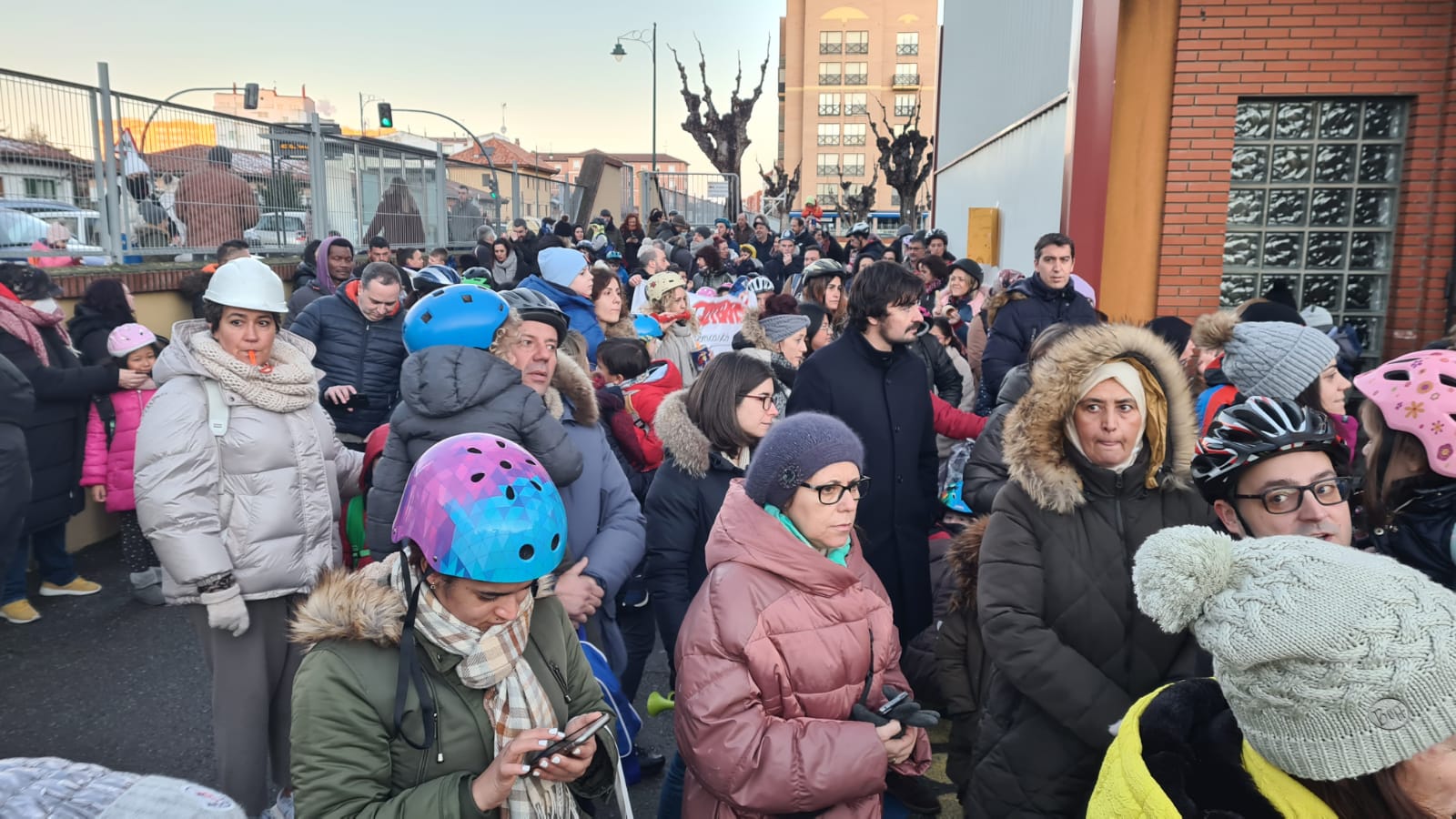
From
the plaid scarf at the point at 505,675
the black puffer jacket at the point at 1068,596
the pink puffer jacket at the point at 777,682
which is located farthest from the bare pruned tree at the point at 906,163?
the plaid scarf at the point at 505,675

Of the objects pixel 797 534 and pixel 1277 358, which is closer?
pixel 797 534

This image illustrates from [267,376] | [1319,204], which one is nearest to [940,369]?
[267,376]

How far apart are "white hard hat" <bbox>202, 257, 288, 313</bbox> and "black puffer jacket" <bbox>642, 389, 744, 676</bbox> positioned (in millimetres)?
1493

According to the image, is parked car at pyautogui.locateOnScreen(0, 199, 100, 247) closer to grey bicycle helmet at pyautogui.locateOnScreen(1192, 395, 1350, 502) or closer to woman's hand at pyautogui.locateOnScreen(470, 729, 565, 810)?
woman's hand at pyautogui.locateOnScreen(470, 729, 565, 810)

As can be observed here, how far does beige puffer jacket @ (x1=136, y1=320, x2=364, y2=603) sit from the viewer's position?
3.05m

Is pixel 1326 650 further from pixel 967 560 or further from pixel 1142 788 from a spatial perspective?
pixel 967 560

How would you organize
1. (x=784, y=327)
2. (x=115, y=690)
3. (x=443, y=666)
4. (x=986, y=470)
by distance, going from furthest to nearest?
(x=784, y=327) → (x=115, y=690) → (x=986, y=470) → (x=443, y=666)

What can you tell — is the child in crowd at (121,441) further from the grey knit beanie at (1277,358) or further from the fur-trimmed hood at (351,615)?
the grey knit beanie at (1277,358)

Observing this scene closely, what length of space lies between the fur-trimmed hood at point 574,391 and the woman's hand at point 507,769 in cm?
196

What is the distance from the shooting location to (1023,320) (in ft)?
19.3

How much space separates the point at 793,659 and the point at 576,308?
13.3ft

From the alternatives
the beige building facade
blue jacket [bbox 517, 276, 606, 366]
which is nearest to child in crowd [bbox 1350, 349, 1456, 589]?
blue jacket [bbox 517, 276, 606, 366]

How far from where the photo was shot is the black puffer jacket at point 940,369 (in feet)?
18.9

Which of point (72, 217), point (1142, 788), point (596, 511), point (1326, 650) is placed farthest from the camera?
point (72, 217)
